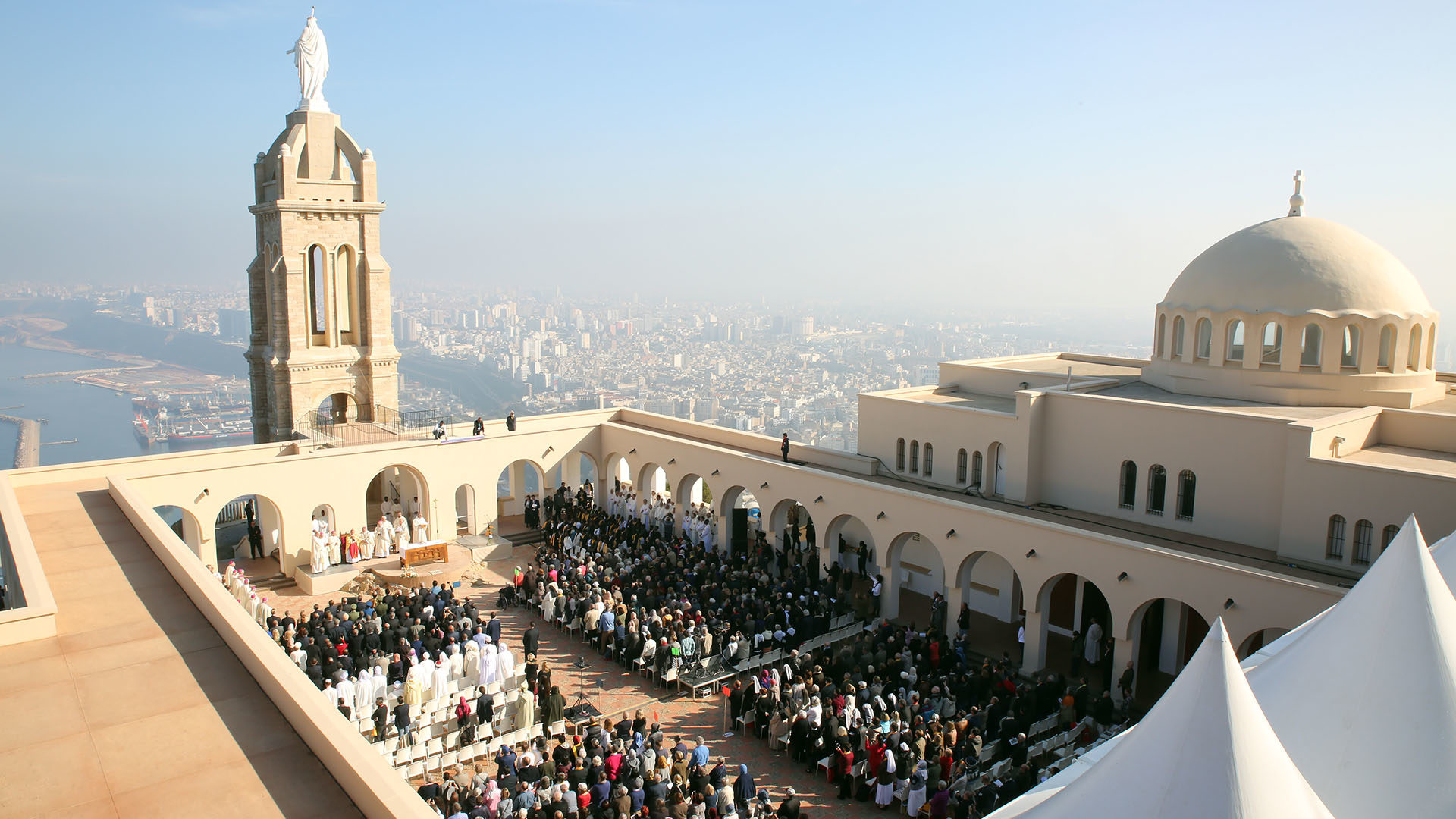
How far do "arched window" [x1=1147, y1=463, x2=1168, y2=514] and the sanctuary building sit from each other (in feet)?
0.17

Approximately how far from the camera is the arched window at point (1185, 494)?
20594 mm

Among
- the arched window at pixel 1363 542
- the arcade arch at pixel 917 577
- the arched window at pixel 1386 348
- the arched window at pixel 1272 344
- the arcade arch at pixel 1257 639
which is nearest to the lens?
the arcade arch at pixel 1257 639

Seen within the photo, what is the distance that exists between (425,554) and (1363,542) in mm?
21545

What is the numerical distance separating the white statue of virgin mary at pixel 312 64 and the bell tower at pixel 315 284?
→ 0.24 meters

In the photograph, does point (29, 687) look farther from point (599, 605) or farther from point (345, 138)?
point (345, 138)

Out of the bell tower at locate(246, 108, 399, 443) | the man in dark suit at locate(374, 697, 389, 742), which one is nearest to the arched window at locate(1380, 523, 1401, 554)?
the man in dark suit at locate(374, 697, 389, 742)

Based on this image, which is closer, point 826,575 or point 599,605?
point 599,605

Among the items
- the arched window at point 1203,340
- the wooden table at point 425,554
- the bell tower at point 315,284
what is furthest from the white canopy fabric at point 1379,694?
the bell tower at point 315,284

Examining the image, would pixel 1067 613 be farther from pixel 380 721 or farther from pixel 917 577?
pixel 380 721

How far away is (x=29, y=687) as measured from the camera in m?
9.62

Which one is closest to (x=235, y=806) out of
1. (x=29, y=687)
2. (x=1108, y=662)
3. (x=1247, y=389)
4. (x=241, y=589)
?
(x=29, y=687)

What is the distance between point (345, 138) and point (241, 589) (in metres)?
15.0

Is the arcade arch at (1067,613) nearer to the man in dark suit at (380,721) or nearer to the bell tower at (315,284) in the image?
the man in dark suit at (380,721)

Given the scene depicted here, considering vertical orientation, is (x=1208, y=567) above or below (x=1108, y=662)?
above
